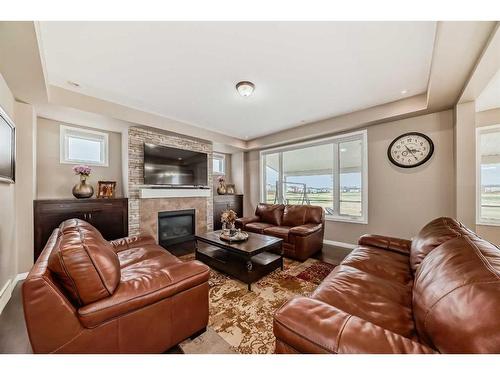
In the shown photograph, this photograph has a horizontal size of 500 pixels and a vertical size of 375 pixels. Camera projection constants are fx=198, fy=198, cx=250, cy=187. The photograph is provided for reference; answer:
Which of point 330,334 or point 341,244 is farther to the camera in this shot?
point 341,244

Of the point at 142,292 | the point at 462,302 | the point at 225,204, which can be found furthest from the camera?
the point at 225,204

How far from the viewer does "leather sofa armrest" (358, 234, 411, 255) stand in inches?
81.8

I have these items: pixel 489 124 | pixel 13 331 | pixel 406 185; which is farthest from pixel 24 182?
pixel 489 124

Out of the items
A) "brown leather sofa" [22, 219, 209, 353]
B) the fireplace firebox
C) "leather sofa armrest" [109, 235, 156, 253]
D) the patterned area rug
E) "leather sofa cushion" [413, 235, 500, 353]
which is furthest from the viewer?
the fireplace firebox

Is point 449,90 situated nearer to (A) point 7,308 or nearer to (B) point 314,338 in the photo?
(B) point 314,338

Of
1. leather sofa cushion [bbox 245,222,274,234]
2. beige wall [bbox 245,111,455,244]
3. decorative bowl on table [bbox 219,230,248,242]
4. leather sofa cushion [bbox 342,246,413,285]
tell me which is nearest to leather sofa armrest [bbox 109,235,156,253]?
decorative bowl on table [bbox 219,230,248,242]

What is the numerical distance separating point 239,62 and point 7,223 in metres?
3.09

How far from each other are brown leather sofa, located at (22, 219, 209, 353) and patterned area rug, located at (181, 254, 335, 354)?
34cm

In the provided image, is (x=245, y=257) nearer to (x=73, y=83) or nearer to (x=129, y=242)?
(x=129, y=242)

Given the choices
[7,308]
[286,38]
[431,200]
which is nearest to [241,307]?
[7,308]

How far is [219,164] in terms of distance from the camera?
19.6 feet

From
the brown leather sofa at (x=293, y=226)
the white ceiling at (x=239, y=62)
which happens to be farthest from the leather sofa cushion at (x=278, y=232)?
the white ceiling at (x=239, y=62)

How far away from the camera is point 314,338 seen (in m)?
0.80

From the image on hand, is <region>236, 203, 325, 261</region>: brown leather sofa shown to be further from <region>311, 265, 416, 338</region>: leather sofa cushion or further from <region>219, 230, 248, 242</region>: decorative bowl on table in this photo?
<region>311, 265, 416, 338</region>: leather sofa cushion
